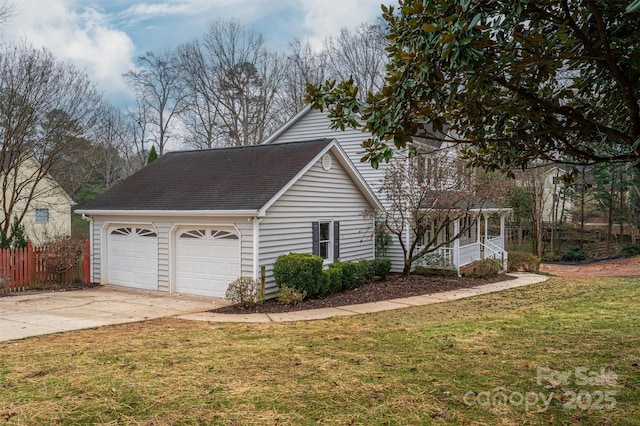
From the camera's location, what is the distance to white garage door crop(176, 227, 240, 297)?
13.2m

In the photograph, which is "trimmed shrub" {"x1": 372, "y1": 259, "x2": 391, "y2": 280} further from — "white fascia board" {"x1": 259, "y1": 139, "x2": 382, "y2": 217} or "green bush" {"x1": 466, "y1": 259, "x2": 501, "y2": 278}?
"green bush" {"x1": 466, "y1": 259, "x2": 501, "y2": 278}

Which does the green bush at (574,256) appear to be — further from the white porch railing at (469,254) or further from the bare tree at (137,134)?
the bare tree at (137,134)

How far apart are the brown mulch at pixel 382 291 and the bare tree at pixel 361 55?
1696 centimetres

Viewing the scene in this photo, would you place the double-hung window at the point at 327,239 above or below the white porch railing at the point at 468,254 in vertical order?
above

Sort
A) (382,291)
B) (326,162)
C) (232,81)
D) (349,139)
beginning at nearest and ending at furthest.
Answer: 1. (382,291)
2. (326,162)
3. (349,139)
4. (232,81)

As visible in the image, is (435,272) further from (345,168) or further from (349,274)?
(345,168)

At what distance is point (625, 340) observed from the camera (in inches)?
290

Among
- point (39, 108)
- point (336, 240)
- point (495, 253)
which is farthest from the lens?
point (495, 253)

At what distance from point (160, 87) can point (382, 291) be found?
27464 mm

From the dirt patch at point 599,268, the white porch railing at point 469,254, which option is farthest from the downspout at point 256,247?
the dirt patch at point 599,268

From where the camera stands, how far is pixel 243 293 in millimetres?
11828

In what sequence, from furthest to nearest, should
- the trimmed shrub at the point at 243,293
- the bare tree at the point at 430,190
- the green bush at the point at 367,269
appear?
the bare tree at the point at 430,190 → the green bush at the point at 367,269 → the trimmed shrub at the point at 243,293

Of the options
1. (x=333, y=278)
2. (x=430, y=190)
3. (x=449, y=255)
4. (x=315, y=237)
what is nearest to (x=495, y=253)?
(x=449, y=255)

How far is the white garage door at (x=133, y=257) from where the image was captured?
588 inches
